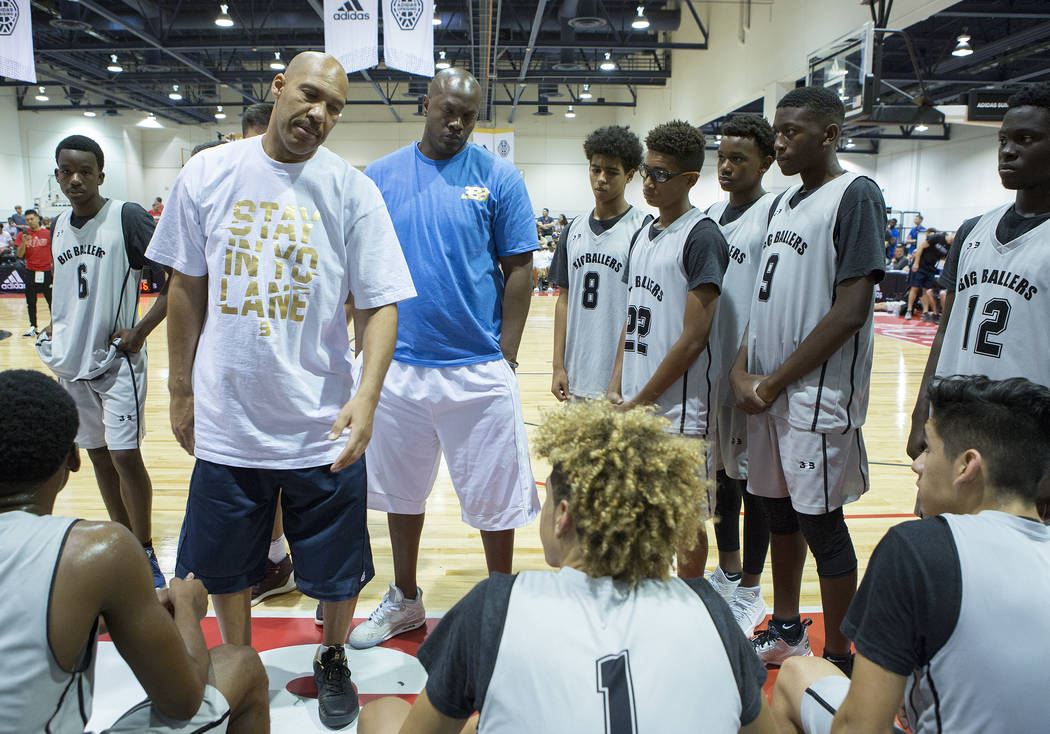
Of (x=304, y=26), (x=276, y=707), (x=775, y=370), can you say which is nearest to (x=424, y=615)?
(x=276, y=707)

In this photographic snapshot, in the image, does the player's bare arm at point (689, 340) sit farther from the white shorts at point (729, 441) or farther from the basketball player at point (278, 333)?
the basketball player at point (278, 333)

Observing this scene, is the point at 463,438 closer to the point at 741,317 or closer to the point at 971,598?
the point at 741,317

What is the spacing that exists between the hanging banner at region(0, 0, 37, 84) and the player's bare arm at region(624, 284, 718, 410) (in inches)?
253

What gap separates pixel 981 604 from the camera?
1.15 m

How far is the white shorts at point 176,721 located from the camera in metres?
1.33

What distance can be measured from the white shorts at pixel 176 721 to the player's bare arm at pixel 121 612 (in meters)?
0.04

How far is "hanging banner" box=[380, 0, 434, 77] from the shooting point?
6945 mm

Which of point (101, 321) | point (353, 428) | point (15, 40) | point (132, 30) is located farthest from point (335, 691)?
point (132, 30)

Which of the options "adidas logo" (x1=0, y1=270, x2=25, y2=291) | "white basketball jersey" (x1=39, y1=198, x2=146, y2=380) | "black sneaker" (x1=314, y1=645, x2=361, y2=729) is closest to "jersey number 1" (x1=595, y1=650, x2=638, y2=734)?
"black sneaker" (x1=314, y1=645, x2=361, y2=729)

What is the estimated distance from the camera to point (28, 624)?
1098mm

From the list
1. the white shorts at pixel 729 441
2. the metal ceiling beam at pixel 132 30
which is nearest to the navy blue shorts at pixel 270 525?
the white shorts at pixel 729 441

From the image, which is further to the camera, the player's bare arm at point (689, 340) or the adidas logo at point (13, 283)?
the adidas logo at point (13, 283)

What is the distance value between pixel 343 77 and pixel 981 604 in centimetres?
179

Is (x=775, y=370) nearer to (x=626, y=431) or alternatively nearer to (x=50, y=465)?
(x=626, y=431)
